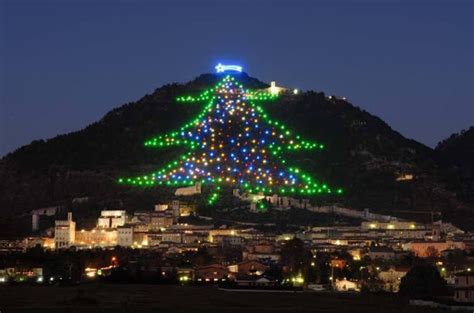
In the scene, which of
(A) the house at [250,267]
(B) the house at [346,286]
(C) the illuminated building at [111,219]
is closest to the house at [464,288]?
(B) the house at [346,286]

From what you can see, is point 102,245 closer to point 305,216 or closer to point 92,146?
point 305,216

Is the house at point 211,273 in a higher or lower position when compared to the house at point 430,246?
lower

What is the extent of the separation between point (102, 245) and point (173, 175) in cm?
2012

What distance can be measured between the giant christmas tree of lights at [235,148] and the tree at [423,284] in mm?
56754

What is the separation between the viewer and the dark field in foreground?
66812 millimetres

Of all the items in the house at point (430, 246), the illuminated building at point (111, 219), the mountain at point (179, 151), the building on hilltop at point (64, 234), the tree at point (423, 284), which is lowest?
the tree at point (423, 284)

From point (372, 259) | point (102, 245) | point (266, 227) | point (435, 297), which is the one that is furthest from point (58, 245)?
point (435, 297)

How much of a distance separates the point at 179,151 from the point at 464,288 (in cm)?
7818

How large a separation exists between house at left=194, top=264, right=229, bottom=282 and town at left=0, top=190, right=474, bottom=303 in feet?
0.26

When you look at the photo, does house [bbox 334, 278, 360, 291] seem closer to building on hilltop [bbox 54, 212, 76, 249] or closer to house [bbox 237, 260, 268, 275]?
house [bbox 237, 260, 268, 275]

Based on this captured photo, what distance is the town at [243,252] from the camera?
88.7m

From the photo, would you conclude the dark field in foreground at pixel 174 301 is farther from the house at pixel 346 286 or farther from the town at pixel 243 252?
the house at pixel 346 286

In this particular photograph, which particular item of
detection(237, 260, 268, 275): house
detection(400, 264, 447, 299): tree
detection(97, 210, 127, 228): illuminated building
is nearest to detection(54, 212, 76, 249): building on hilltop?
detection(97, 210, 127, 228): illuminated building

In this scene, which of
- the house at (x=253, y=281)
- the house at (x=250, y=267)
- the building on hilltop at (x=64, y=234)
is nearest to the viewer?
the house at (x=253, y=281)
